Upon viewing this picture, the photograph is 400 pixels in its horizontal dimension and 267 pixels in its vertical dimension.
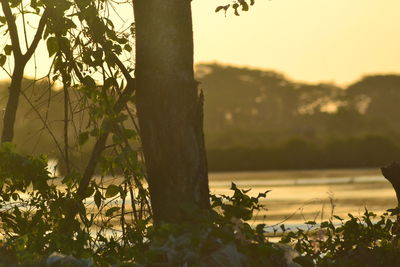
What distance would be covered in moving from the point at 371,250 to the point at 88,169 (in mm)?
1981

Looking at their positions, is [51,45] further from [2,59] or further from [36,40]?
[2,59]

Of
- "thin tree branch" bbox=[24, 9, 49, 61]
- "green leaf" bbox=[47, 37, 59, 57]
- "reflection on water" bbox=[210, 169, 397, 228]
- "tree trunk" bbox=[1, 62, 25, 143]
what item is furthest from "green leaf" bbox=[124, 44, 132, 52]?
"reflection on water" bbox=[210, 169, 397, 228]

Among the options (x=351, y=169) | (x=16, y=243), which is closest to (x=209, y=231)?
(x=16, y=243)

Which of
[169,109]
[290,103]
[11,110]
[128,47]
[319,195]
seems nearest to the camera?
[169,109]

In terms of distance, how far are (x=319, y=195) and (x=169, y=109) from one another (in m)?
16.3

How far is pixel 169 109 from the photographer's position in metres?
7.73

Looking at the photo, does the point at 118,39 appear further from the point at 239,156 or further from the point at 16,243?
the point at 239,156

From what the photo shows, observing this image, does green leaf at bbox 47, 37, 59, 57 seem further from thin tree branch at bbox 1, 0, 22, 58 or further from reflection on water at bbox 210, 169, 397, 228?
reflection on water at bbox 210, 169, 397, 228

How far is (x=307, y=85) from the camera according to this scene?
307 ft

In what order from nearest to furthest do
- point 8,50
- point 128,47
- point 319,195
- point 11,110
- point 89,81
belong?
point 89,81
point 128,47
point 11,110
point 8,50
point 319,195

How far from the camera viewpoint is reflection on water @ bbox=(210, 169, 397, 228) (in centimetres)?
1819

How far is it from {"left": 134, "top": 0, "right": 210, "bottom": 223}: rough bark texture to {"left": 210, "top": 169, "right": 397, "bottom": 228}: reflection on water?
240 inches

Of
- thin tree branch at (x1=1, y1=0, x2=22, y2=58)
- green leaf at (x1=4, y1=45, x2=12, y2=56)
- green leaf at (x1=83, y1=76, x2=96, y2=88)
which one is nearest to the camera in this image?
green leaf at (x1=83, y1=76, x2=96, y2=88)

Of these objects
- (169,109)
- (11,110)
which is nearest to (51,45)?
(11,110)
